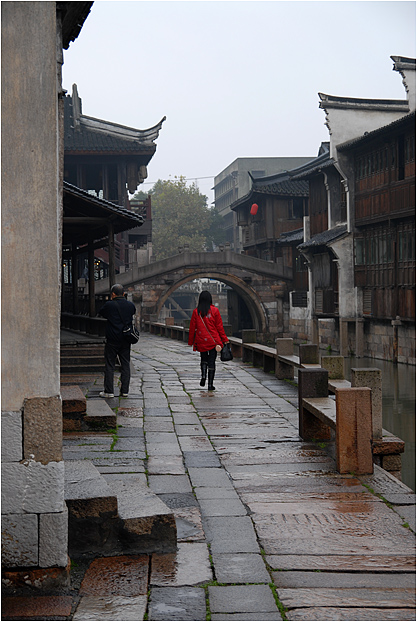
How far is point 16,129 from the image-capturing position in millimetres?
3338

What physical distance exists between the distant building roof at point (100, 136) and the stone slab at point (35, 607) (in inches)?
1018

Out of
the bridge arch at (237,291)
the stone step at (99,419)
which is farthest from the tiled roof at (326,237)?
the stone step at (99,419)

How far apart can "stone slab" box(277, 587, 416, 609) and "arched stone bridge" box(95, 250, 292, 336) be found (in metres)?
29.5

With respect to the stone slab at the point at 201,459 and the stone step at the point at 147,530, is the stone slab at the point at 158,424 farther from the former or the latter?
the stone step at the point at 147,530

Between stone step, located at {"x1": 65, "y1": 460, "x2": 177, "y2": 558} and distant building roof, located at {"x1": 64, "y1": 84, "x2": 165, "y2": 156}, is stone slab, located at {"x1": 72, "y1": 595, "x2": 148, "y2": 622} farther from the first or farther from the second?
distant building roof, located at {"x1": 64, "y1": 84, "x2": 165, "y2": 156}

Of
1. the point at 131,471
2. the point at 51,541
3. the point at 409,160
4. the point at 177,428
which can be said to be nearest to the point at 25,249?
the point at 51,541

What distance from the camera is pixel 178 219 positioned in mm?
52906

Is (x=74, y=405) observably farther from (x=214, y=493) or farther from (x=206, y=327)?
(x=206, y=327)

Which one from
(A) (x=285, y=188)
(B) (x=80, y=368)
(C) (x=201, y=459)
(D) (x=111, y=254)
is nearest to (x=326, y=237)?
(A) (x=285, y=188)

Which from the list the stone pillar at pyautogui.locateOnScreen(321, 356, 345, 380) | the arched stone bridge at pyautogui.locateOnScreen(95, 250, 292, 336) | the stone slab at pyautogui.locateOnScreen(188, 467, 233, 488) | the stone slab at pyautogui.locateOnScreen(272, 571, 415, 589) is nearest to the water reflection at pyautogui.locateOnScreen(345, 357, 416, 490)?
the stone pillar at pyautogui.locateOnScreen(321, 356, 345, 380)

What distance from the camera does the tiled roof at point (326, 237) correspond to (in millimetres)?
25359

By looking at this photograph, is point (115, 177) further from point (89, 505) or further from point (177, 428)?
point (89, 505)

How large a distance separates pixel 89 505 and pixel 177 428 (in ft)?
12.5

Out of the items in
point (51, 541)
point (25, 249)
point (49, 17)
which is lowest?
point (51, 541)
